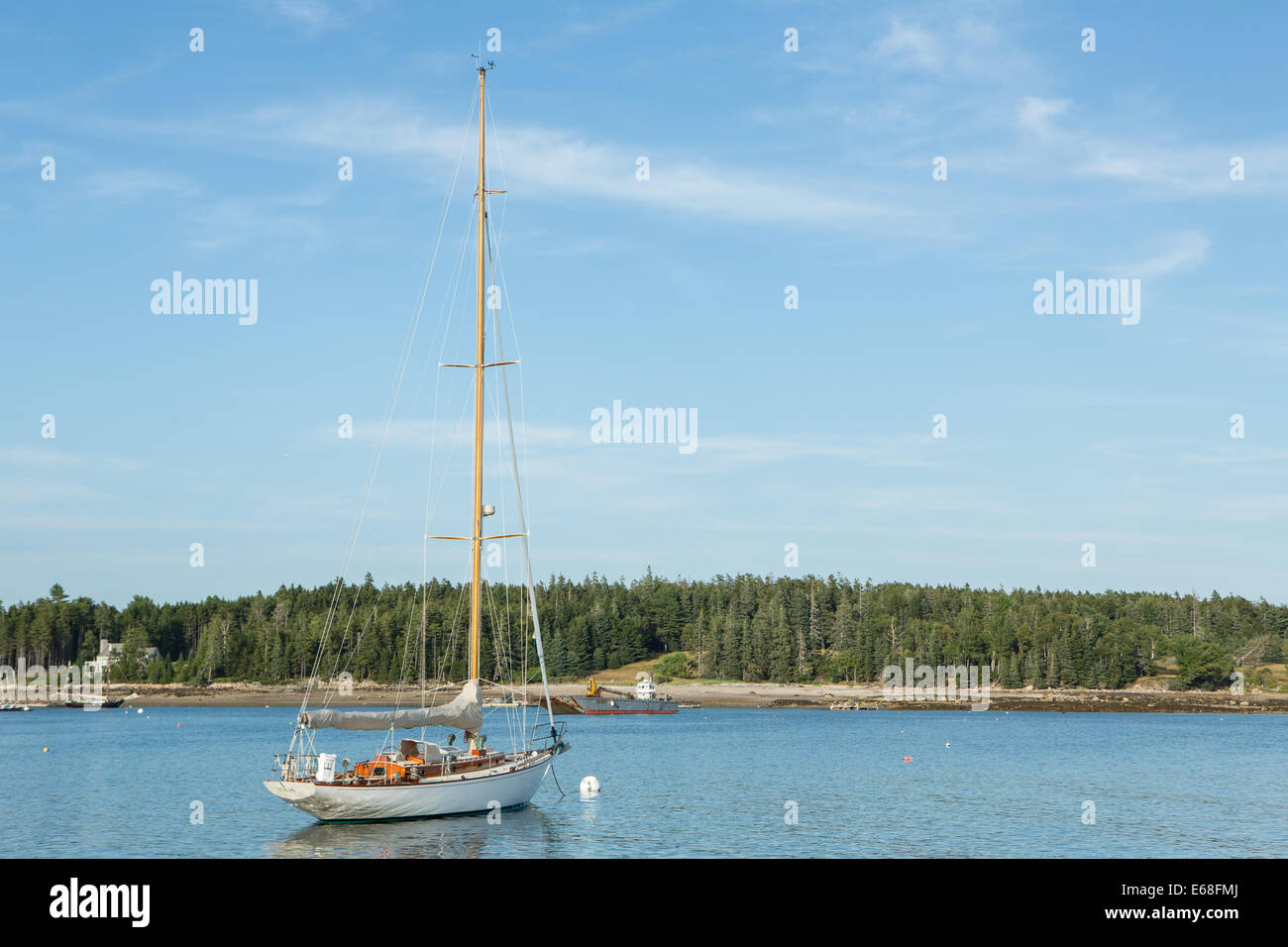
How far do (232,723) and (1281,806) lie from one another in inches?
5242

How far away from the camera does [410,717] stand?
156ft

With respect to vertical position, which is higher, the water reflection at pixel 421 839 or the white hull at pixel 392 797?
the white hull at pixel 392 797

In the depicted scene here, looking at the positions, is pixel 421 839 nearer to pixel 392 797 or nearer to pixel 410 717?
pixel 392 797

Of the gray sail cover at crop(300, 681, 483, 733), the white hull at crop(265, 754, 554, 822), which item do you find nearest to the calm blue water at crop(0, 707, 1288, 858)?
the white hull at crop(265, 754, 554, 822)

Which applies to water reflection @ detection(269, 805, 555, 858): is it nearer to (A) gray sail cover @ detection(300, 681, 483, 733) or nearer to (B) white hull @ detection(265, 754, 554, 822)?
(B) white hull @ detection(265, 754, 554, 822)

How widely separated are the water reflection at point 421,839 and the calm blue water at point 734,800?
0.16m

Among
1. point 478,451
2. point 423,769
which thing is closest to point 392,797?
point 423,769

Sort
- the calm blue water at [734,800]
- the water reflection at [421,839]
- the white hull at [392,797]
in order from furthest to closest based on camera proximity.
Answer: the calm blue water at [734,800] → the white hull at [392,797] → the water reflection at [421,839]

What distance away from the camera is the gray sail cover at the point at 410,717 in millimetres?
45938

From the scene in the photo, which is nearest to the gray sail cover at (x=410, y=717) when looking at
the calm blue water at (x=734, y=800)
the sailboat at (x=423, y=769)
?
the sailboat at (x=423, y=769)

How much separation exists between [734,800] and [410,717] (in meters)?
21.9

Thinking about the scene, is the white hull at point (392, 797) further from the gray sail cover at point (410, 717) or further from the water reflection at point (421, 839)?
the gray sail cover at point (410, 717)

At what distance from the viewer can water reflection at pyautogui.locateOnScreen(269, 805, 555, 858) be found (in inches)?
1647
